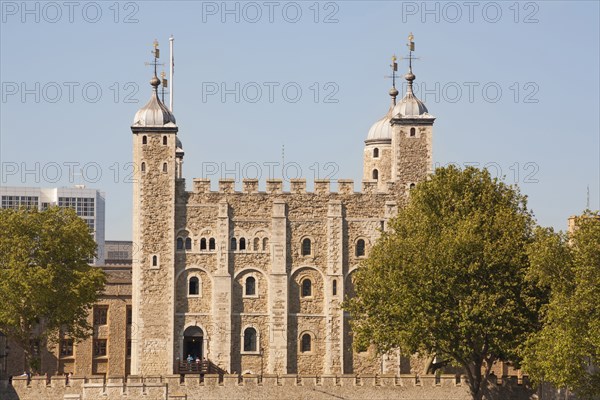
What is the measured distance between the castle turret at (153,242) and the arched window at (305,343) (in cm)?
847

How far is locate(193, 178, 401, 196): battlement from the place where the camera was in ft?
315

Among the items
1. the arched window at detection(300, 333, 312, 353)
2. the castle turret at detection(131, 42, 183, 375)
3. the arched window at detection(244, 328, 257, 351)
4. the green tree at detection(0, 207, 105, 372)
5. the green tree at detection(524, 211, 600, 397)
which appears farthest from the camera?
the arched window at detection(300, 333, 312, 353)

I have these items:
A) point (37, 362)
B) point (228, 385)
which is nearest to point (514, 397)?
point (228, 385)

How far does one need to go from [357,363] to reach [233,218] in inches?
486

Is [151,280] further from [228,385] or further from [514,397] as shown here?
[514,397]

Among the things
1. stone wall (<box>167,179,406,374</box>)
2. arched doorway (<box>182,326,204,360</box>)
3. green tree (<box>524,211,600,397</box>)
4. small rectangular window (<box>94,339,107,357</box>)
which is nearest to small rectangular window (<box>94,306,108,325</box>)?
small rectangular window (<box>94,339,107,357</box>)

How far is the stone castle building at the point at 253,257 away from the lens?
311ft

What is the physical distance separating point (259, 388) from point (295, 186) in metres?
17.0

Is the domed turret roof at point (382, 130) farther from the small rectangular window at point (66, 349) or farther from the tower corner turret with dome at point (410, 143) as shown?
the small rectangular window at point (66, 349)

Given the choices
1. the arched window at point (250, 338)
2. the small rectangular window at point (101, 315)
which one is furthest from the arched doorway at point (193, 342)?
the small rectangular window at point (101, 315)

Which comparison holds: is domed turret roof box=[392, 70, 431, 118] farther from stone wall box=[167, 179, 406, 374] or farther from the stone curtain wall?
the stone curtain wall

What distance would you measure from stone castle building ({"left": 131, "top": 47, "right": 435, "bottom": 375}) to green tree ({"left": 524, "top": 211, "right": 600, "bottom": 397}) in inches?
921

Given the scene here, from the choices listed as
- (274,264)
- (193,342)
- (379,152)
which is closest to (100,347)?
(193,342)

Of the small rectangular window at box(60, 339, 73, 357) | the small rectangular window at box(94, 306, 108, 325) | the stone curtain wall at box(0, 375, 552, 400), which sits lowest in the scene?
the stone curtain wall at box(0, 375, 552, 400)
